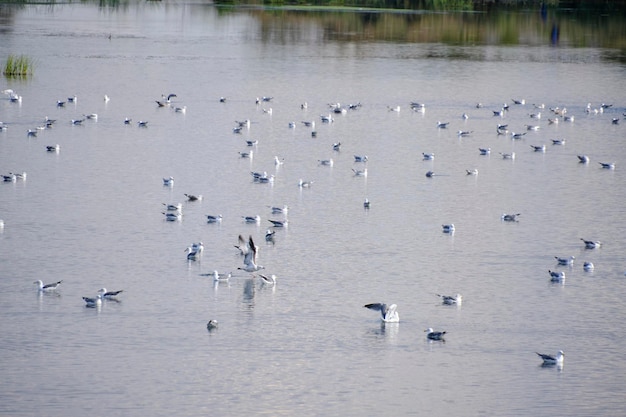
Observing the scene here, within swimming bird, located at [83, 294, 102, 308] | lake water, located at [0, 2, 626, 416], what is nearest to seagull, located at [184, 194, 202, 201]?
A: lake water, located at [0, 2, 626, 416]

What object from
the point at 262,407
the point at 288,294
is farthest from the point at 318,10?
the point at 262,407

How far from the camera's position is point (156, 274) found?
20109 mm

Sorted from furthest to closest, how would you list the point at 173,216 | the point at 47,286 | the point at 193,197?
the point at 193,197 < the point at 173,216 < the point at 47,286

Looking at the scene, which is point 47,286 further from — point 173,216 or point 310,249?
point 173,216

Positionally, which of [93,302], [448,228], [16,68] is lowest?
[93,302]

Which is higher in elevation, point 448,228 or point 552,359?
point 448,228

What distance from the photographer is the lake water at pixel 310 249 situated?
1564 cm

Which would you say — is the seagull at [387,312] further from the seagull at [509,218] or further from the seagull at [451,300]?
the seagull at [509,218]

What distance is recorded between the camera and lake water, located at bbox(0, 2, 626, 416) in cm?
1564

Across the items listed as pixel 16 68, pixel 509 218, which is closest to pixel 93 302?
pixel 509 218

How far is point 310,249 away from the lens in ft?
72.4

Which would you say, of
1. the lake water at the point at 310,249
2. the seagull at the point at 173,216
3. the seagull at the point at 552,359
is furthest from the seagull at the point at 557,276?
the seagull at the point at 173,216

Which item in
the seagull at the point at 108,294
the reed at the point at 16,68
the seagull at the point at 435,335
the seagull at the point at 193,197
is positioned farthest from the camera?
the reed at the point at 16,68

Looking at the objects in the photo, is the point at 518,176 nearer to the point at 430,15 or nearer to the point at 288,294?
the point at 288,294
